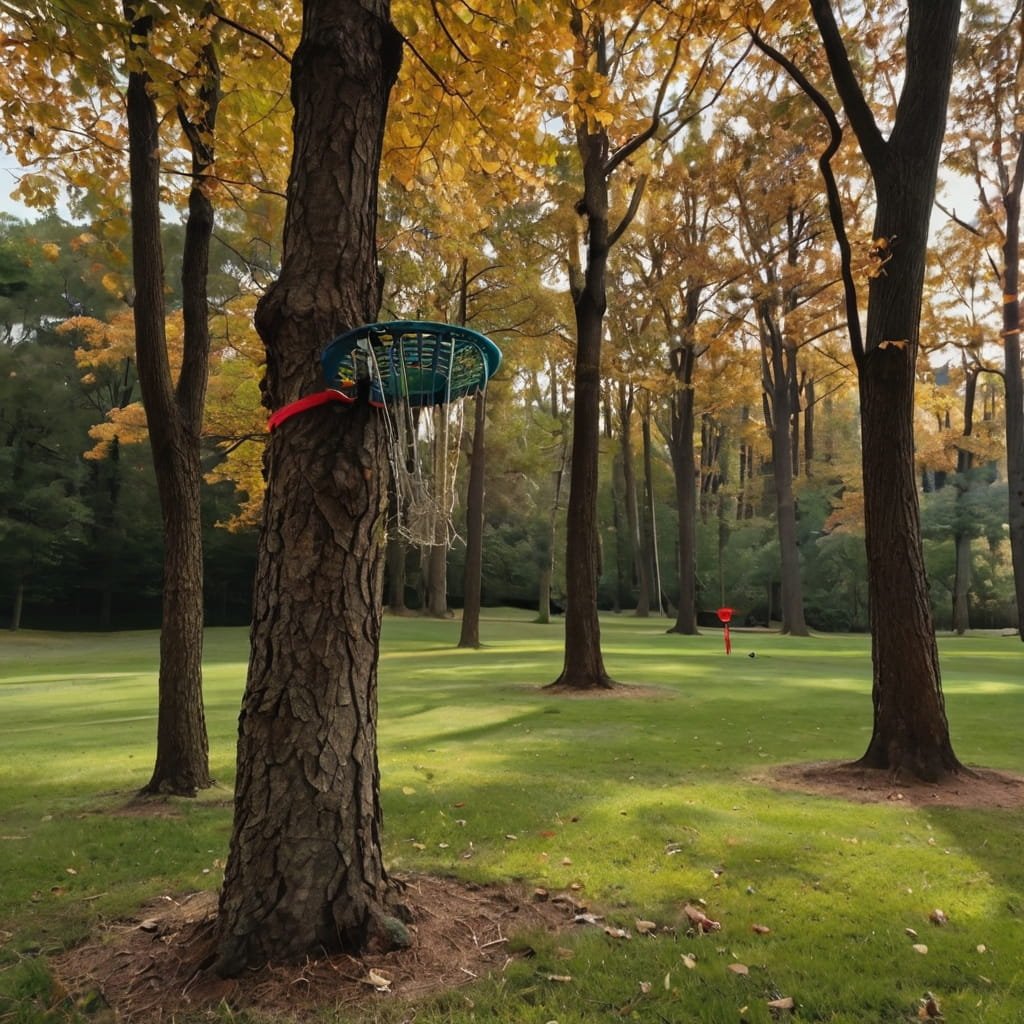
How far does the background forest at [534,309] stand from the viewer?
5.70 metres

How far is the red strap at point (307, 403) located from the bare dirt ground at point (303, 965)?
199 cm

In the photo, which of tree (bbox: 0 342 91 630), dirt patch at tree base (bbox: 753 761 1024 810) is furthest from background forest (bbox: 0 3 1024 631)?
dirt patch at tree base (bbox: 753 761 1024 810)

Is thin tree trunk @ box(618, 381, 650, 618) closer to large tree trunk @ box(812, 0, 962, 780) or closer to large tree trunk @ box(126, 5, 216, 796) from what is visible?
large tree trunk @ box(812, 0, 962, 780)

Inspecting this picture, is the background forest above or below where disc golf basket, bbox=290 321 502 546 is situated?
above

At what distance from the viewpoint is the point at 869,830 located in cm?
486

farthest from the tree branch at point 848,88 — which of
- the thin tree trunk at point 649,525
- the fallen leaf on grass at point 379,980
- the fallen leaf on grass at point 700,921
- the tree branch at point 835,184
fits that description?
the thin tree trunk at point 649,525

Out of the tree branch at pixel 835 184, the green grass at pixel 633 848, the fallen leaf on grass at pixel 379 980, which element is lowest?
the green grass at pixel 633 848

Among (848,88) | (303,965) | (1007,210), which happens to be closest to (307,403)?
(303,965)

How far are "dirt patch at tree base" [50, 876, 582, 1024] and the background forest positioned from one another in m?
2.03

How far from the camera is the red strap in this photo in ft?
10.1

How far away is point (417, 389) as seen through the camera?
3.32 m

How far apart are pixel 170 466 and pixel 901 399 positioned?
5.45 meters

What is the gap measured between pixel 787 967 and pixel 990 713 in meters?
8.16

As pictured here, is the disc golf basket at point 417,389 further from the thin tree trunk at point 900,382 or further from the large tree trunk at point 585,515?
the large tree trunk at point 585,515
